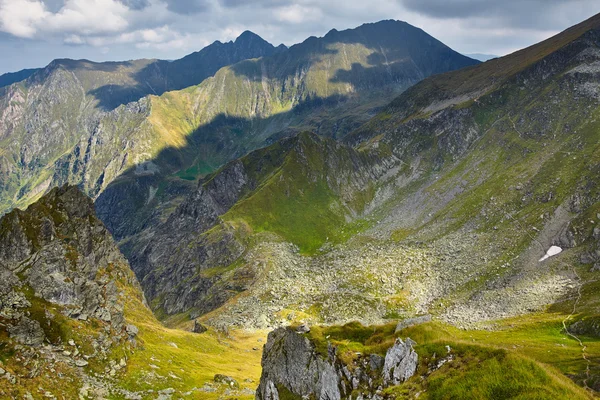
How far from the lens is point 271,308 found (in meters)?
137

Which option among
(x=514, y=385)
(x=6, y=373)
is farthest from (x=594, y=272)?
(x=6, y=373)

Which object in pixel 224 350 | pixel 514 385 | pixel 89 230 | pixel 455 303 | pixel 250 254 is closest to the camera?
pixel 514 385

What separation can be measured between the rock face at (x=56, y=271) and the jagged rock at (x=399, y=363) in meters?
55.2

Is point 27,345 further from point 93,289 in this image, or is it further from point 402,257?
point 402,257

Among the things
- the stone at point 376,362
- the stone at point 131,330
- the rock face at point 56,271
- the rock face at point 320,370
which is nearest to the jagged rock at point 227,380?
the stone at point 131,330

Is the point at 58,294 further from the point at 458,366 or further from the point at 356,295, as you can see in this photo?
the point at 356,295

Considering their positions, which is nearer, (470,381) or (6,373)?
(470,381)

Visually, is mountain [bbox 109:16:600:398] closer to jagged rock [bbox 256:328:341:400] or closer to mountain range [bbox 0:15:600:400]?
mountain range [bbox 0:15:600:400]

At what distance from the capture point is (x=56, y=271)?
73.6 m

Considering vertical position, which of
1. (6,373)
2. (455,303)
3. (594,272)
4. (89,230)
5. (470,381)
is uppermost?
(89,230)

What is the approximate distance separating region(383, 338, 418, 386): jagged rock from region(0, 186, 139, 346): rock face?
55.2 metres

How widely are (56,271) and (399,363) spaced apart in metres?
69.6

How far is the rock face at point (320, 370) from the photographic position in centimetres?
3153

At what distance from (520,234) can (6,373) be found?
6021 inches
